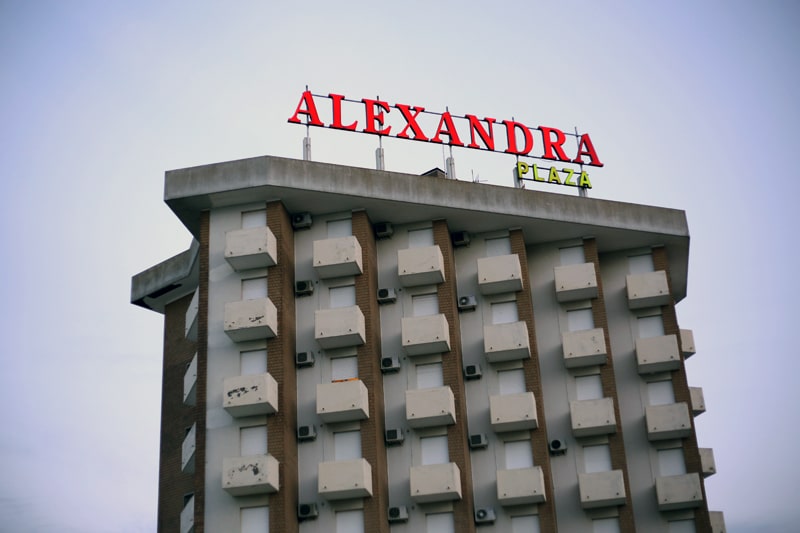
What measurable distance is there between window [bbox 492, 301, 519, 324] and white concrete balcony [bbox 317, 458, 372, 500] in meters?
11.0

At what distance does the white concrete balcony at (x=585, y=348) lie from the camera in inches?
2432

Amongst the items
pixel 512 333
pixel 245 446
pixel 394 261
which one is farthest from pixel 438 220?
pixel 245 446

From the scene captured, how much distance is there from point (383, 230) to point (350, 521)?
15157mm

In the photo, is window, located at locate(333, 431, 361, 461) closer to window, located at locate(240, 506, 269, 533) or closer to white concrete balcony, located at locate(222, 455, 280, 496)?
white concrete balcony, located at locate(222, 455, 280, 496)

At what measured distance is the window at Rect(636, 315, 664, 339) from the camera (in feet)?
210

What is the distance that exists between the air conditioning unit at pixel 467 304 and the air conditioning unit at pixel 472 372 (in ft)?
10.3

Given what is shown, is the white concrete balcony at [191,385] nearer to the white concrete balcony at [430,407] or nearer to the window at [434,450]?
the white concrete balcony at [430,407]

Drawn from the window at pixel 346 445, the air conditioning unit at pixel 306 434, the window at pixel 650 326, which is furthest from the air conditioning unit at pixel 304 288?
the window at pixel 650 326

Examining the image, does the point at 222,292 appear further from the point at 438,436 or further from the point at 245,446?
the point at 438,436

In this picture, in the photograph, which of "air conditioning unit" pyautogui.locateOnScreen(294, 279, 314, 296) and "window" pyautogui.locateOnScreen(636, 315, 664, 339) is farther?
"window" pyautogui.locateOnScreen(636, 315, 664, 339)

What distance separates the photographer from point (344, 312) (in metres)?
59.3

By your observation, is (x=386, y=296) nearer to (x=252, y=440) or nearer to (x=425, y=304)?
(x=425, y=304)

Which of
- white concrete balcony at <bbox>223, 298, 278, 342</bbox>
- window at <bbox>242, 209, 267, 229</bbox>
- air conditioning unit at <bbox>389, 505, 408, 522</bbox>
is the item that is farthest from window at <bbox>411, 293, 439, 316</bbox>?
air conditioning unit at <bbox>389, 505, 408, 522</bbox>

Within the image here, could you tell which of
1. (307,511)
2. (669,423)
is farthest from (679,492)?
(307,511)
